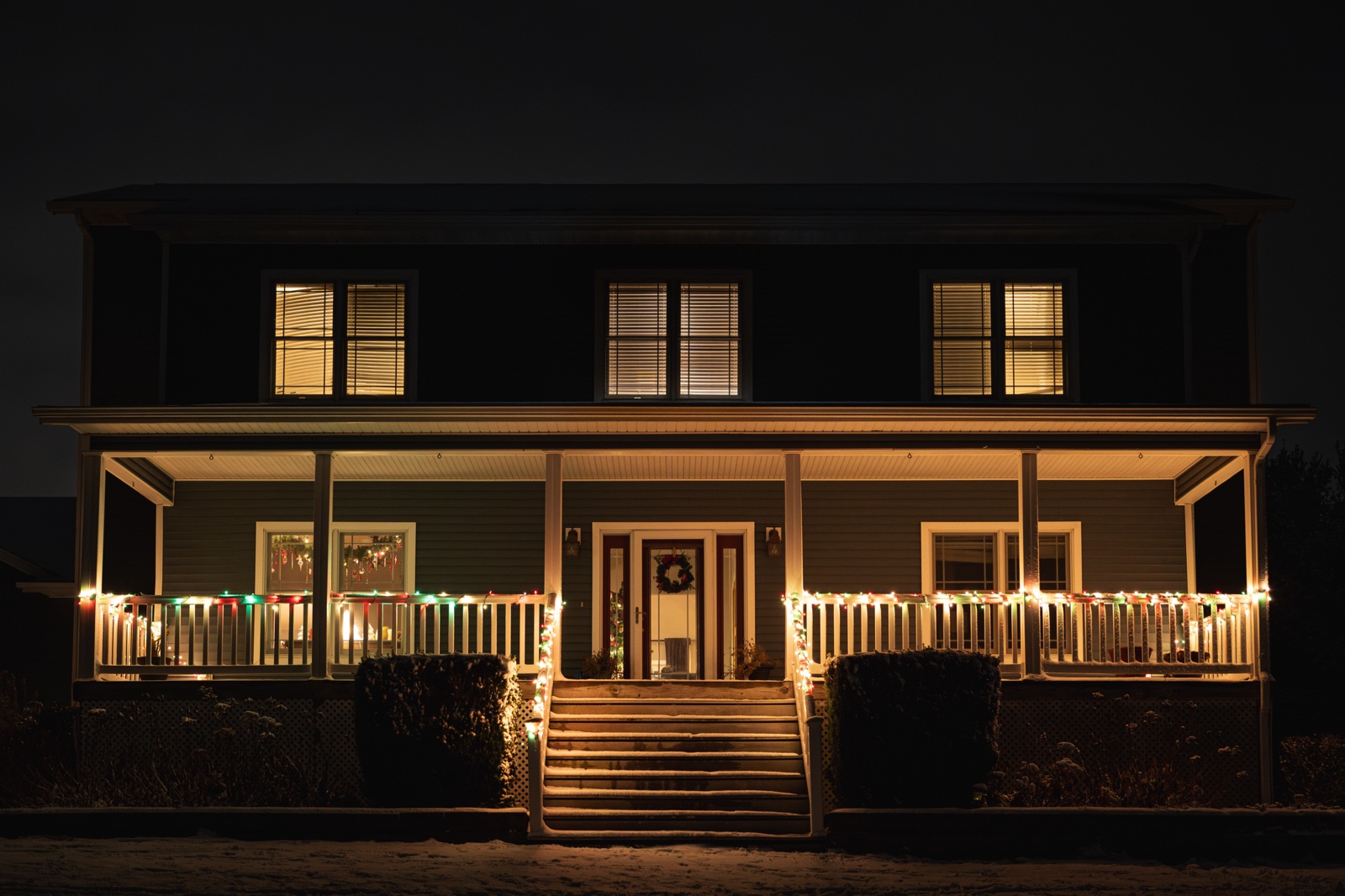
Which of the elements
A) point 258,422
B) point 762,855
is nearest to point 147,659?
point 258,422

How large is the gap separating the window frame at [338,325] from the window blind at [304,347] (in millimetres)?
60

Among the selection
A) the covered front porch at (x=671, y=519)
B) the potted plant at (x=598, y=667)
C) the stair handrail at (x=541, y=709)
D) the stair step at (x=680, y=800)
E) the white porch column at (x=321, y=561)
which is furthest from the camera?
the potted plant at (x=598, y=667)

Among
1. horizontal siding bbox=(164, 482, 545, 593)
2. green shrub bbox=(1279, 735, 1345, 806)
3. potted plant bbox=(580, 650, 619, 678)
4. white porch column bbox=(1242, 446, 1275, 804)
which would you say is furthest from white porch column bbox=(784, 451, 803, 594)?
green shrub bbox=(1279, 735, 1345, 806)

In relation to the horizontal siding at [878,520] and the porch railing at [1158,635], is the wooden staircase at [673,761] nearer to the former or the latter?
the porch railing at [1158,635]

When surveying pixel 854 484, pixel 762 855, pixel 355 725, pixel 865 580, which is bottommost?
pixel 762 855

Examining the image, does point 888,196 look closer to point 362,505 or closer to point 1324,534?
point 362,505

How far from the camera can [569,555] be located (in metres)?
18.0

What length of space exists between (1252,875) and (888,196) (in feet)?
33.7

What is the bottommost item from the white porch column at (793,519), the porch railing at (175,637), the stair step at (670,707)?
the stair step at (670,707)

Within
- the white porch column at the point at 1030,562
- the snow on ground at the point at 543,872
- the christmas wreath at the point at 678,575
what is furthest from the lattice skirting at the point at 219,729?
the white porch column at the point at 1030,562

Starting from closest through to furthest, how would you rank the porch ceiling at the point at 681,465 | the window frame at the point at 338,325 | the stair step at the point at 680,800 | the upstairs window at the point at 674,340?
the stair step at the point at 680,800
the porch ceiling at the point at 681,465
the window frame at the point at 338,325
the upstairs window at the point at 674,340

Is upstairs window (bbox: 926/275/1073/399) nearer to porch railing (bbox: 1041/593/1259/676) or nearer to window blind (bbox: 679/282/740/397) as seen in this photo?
window blind (bbox: 679/282/740/397)

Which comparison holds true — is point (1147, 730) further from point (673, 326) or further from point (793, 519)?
point (673, 326)

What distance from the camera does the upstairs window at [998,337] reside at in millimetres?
17047
